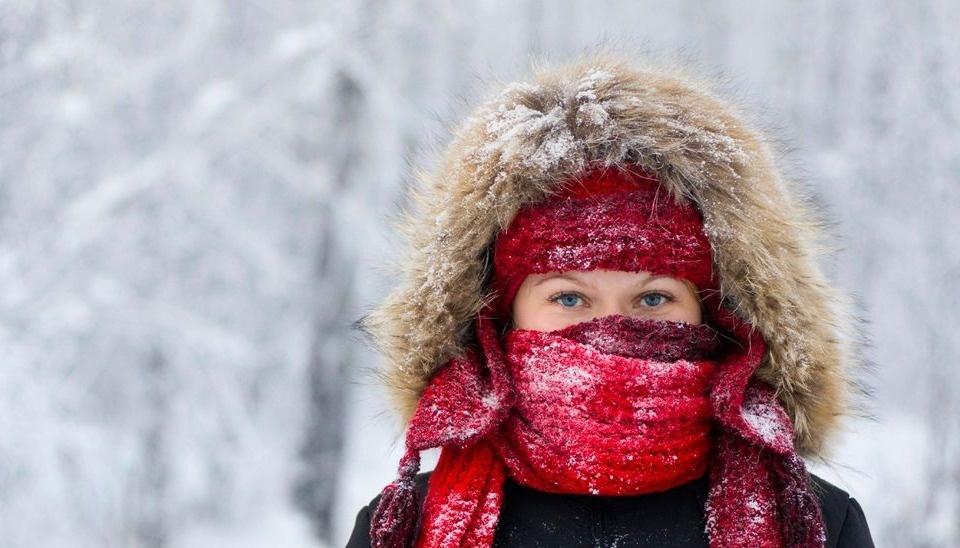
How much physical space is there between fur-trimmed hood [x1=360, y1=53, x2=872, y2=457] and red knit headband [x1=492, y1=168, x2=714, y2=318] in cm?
3

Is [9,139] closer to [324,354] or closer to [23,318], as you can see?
[23,318]

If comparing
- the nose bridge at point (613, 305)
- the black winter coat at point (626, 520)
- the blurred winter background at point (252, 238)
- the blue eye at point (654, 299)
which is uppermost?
the nose bridge at point (613, 305)

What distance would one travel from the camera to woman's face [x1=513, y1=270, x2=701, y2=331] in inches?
69.7

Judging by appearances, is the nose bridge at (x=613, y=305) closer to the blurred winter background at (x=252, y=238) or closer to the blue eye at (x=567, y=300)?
the blue eye at (x=567, y=300)

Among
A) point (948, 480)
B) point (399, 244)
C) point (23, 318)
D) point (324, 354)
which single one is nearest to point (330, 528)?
point (324, 354)

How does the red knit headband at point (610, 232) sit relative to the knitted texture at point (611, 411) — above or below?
above

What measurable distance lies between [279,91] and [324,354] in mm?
2786

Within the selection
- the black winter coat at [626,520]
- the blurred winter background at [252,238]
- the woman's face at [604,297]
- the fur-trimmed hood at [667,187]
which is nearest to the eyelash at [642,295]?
the woman's face at [604,297]

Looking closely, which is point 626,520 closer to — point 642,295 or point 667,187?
point 642,295

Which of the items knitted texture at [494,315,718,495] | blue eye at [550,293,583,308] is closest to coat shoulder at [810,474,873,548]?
knitted texture at [494,315,718,495]

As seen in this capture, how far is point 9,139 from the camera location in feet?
18.5

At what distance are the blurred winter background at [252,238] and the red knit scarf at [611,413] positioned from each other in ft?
8.35

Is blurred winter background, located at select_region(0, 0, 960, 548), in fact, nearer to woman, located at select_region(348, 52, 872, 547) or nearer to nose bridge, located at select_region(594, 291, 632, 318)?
woman, located at select_region(348, 52, 872, 547)

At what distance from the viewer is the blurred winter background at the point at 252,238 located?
5543 mm
